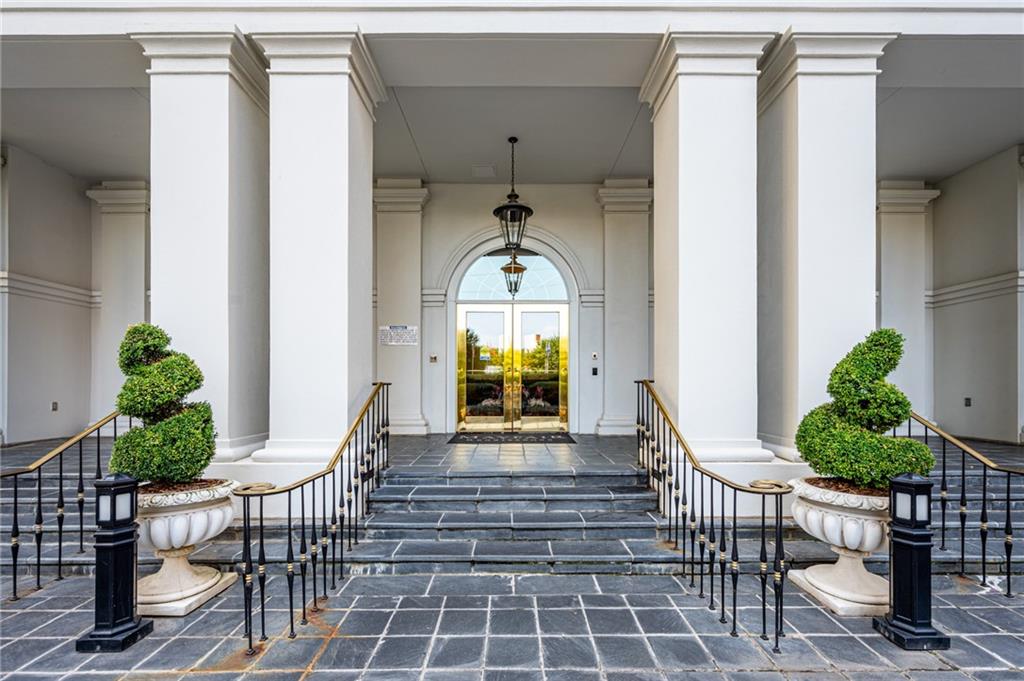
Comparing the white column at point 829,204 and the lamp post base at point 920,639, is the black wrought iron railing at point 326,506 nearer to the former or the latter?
the lamp post base at point 920,639

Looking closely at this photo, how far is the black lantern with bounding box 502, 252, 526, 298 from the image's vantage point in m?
8.03

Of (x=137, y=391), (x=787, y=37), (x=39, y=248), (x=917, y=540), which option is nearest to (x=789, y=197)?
(x=787, y=37)

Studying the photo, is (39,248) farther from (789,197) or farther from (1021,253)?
(1021,253)

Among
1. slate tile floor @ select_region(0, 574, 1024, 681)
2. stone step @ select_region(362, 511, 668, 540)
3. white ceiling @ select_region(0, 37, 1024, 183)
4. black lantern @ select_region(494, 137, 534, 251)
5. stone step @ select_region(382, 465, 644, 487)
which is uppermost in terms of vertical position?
white ceiling @ select_region(0, 37, 1024, 183)

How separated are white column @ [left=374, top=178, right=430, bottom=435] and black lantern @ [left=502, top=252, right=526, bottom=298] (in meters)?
1.53

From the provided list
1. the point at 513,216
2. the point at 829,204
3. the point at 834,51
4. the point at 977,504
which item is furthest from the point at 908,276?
the point at 513,216

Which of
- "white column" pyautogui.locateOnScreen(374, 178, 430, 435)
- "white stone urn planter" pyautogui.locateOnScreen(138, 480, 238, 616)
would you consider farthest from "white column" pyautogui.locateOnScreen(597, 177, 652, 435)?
"white stone urn planter" pyautogui.locateOnScreen(138, 480, 238, 616)

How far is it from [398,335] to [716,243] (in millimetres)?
5493

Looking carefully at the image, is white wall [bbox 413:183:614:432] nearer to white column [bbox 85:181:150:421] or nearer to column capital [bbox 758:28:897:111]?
column capital [bbox 758:28:897:111]

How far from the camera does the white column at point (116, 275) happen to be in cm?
904

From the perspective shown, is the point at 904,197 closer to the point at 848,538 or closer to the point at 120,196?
the point at 848,538

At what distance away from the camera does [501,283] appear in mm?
9180

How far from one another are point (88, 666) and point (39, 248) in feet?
26.7

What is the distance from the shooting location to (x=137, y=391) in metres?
3.50
